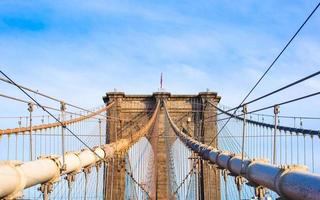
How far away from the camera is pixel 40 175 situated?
713 centimetres

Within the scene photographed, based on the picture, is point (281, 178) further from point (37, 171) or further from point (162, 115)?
point (162, 115)

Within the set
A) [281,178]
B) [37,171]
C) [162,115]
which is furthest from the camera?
[162,115]

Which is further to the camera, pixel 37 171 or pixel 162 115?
pixel 162 115

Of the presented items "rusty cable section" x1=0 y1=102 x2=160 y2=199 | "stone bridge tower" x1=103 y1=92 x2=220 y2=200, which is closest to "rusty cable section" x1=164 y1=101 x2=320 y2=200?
"rusty cable section" x1=0 y1=102 x2=160 y2=199

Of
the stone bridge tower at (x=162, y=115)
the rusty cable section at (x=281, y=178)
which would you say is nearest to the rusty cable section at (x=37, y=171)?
the rusty cable section at (x=281, y=178)

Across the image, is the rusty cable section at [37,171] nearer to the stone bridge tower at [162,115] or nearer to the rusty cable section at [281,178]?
the rusty cable section at [281,178]

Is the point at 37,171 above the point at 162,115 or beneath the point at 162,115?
beneath

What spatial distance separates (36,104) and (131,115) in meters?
25.0

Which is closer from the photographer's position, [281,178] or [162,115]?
[281,178]

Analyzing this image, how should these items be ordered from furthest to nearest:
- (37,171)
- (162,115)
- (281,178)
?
(162,115) → (37,171) → (281,178)

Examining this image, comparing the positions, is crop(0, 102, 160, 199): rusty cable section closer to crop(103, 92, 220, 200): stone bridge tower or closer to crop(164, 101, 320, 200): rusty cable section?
crop(164, 101, 320, 200): rusty cable section

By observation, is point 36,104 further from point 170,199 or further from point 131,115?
point 131,115

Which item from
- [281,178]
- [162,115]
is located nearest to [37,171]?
[281,178]

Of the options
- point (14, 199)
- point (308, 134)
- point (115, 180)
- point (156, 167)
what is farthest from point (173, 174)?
point (14, 199)
